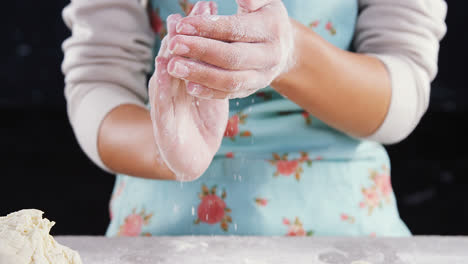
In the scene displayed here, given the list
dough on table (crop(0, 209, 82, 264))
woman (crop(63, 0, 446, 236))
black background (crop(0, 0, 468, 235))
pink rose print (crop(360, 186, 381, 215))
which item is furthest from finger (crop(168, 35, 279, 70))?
black background (crop(0, 0, 468, 235))

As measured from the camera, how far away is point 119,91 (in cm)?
96

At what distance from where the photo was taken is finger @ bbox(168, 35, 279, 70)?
0.57m

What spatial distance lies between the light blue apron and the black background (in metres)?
1.24

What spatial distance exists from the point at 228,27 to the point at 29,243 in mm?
296

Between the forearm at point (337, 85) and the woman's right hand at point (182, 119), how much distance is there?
0.40 ft

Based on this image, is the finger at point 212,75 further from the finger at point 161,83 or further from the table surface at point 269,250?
the table surface at point 269,250

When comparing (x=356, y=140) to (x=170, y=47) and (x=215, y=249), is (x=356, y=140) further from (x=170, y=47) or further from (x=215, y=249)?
(x=170, y=47)

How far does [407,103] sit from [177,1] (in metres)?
0.39

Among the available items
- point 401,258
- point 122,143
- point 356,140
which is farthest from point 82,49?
point 401,258

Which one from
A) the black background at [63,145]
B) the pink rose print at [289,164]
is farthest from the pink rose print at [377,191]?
the black background at [63,145]

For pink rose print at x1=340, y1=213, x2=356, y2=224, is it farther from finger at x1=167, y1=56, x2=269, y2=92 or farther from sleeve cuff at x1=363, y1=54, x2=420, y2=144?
finger at x1=167, y1=56, x2=269, y2=92

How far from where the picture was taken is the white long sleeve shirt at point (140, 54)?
36.1 inches

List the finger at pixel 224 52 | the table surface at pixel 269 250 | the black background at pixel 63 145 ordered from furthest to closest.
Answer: the black background at pixel 63 145, the table surface at pixel 269 250, the finger at pixel 224 52

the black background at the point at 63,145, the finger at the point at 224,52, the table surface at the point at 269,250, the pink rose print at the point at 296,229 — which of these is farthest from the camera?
the black background at the point at 63,145
